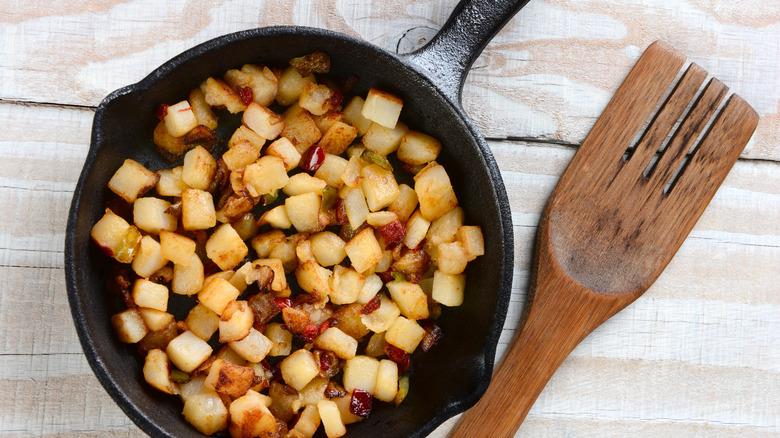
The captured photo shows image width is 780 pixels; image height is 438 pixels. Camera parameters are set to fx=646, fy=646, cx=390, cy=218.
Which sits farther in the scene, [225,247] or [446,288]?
[446,288]

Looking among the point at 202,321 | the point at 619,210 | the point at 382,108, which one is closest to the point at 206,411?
the point at 202,321

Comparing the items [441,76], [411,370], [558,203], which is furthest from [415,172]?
[411,370]

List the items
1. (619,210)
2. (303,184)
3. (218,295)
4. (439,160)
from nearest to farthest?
(218,295) < (303,184) < (439,160) < (619,210)

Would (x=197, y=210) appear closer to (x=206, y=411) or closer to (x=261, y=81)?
(x=261, y=81)

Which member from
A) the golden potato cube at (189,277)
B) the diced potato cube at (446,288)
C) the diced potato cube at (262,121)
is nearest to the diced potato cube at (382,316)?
the diced potato cube at (446,288)

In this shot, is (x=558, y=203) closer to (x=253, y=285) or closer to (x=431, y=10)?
(x=431, y=10)

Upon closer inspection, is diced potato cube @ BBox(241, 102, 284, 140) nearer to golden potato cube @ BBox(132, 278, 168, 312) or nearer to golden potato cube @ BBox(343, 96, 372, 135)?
golden potato cube @ BBox(343, 96, 372, 135)

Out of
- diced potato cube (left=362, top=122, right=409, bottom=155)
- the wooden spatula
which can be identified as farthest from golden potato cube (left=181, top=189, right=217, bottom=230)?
the wooden spatula

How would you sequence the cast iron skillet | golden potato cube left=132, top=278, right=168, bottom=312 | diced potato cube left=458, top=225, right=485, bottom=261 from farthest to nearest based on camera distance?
diced potato cube left=458, top=225, right=485, bottom=261
golden potato cube left=132, top=278, right=168, bottom=312
the cast iron skillet
